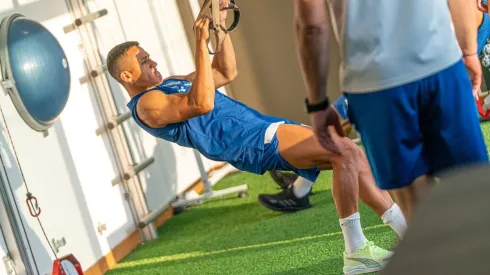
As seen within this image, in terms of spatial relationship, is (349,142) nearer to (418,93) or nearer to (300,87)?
(418,93)

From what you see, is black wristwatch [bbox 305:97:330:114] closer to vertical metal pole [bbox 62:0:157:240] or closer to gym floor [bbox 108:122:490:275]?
gym floor [bbox 108:122:490:275]

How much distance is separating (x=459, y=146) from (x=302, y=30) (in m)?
0.50

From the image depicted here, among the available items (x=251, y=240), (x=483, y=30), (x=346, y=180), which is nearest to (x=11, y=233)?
(x=251, y=240)

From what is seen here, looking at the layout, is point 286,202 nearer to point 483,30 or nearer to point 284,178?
point 284,178

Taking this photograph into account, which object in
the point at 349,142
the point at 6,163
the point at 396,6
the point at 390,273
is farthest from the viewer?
the point at 6,163

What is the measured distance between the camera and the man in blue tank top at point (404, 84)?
2127mm

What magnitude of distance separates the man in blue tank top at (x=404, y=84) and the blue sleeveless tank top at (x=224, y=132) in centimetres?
142

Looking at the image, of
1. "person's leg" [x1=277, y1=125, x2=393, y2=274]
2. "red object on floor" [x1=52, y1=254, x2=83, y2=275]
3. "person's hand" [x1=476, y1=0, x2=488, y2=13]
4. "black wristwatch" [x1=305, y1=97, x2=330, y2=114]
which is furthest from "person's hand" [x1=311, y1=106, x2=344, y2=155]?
"person's hand" [x1=476, y1=0, x2=488, y2=13]

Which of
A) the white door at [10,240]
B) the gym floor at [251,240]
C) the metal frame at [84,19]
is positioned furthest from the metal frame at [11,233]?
the metal frame at [84,19]

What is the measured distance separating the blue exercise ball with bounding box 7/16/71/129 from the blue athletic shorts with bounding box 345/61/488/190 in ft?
7.70

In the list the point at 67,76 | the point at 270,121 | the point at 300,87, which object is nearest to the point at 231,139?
the point at 270,121

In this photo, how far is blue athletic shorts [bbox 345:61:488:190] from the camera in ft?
7.05

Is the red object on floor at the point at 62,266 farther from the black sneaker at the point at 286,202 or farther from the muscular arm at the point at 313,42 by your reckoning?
the muscular arm at the point at 313,42

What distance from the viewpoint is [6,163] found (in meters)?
4.38
